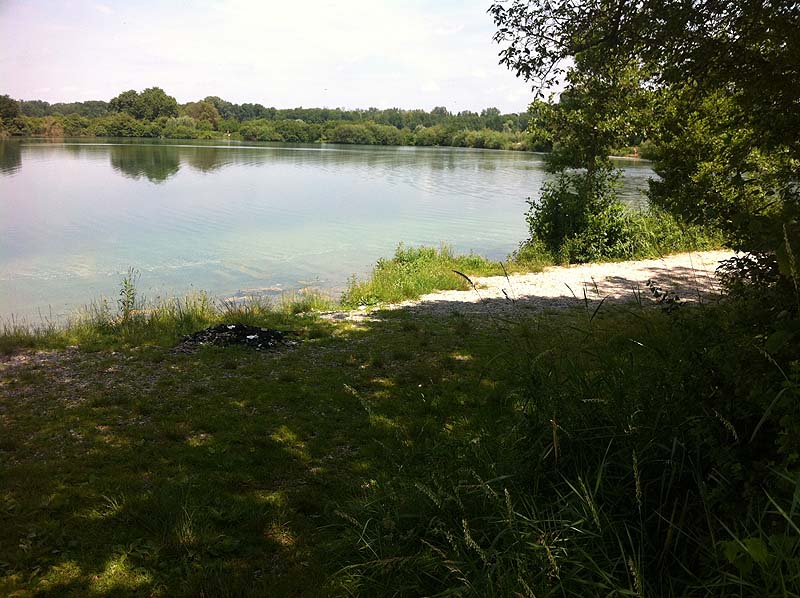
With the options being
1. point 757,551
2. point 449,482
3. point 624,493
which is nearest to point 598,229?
point 449,482

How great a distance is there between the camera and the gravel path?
396 inches

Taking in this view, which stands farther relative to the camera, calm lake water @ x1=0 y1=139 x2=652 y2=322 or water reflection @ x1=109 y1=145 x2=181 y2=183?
water reflection @ x1=109 y1=145 x2=181 y2=183

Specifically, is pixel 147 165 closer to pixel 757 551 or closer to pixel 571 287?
pixel 571 287

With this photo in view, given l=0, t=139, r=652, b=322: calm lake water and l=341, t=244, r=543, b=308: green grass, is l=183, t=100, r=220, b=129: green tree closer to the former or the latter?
l=0, t=139, r=652, b=322: calm lake water

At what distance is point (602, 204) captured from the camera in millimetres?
16109

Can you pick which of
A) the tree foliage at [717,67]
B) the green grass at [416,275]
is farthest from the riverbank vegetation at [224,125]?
the tree foliage at [717,67]

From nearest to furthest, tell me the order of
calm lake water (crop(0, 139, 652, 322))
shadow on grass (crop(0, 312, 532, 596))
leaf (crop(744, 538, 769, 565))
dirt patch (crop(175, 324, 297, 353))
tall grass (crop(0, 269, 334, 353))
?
leaf (crop(744, 538, 769, 565))
shadow on grass (crop(0, 312, 532, 596))
dirt patch (crop(175, 324, 297, 353))
tall grass (crop(0, 269, 334, 353))
calm lake water (crop(0, 139, 652, 322))

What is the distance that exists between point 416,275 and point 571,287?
3.66m

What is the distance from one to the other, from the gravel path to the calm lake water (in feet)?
15.8

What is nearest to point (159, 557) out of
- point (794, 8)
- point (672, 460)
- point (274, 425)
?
point (274, 425)

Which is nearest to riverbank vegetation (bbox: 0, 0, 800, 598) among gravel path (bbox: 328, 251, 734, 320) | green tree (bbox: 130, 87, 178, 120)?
gravel path (bbox: 328, 251, 734, 320)

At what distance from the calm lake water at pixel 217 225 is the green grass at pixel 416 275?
5.81 ft

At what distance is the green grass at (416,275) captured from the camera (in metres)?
11.9

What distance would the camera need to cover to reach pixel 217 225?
23.8m
